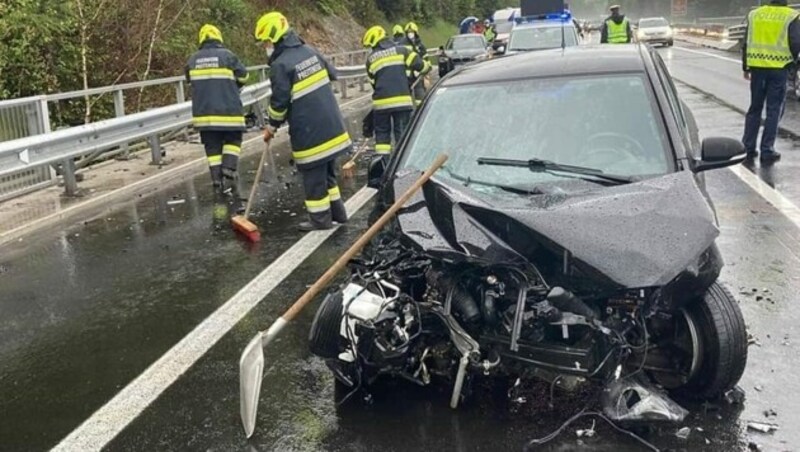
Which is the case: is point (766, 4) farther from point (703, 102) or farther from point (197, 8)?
point (197, 8)

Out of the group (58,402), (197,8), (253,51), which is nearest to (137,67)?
(197,8)

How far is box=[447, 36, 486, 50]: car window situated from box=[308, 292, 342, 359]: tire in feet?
84.8

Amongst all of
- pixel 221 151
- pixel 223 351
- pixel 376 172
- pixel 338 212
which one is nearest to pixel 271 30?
pixel 338 212

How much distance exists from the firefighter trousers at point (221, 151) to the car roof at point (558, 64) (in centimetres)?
507

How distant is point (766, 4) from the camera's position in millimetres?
9805

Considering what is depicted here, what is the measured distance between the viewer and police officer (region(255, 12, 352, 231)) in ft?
23.2

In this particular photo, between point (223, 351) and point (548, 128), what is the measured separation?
2.20 m

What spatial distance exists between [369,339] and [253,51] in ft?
65.4

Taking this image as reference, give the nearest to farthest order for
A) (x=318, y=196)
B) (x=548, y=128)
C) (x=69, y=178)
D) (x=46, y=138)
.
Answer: (x=548, y=128) < (x=318, y=196) < (x=46, y=138) < (x=69, y=178)

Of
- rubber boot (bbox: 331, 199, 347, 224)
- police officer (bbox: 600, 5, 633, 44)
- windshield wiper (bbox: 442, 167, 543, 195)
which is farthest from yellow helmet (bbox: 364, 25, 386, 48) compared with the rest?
police officer (bbox: 600, 5, 633, 44)

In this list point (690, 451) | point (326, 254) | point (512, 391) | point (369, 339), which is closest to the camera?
point (690, 451)

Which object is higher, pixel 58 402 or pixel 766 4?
pixel 766 4

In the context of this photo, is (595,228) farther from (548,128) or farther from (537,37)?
(537,37)

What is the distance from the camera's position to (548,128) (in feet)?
14.1
